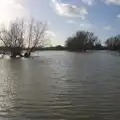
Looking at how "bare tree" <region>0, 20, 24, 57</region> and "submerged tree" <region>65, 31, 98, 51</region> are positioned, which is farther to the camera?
"submerged tree" <region>65, 31, 98, 51</region>

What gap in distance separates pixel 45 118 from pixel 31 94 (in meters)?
4.76

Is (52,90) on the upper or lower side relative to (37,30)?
lower

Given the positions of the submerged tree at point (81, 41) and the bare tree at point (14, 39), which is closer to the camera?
the bare tree at point (14, 39)

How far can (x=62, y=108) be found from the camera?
11.6m

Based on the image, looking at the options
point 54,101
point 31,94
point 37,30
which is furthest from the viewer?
point 37,30

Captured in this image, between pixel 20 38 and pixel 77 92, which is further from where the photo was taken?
pixel 20 38

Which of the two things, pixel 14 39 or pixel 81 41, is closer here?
pixel 14 39

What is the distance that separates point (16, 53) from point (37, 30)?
24.6 ft

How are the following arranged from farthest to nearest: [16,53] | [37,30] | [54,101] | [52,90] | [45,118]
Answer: [37,30] → [16,53] → [52,90] → [54,101] → [45,118]

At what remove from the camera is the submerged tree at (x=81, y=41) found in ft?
512

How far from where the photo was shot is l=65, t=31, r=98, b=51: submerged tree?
15600 centimetres

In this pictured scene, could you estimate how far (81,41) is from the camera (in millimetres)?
155875

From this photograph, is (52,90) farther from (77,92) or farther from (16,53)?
(16,53)

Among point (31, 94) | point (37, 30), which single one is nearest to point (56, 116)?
point (31, 94)
